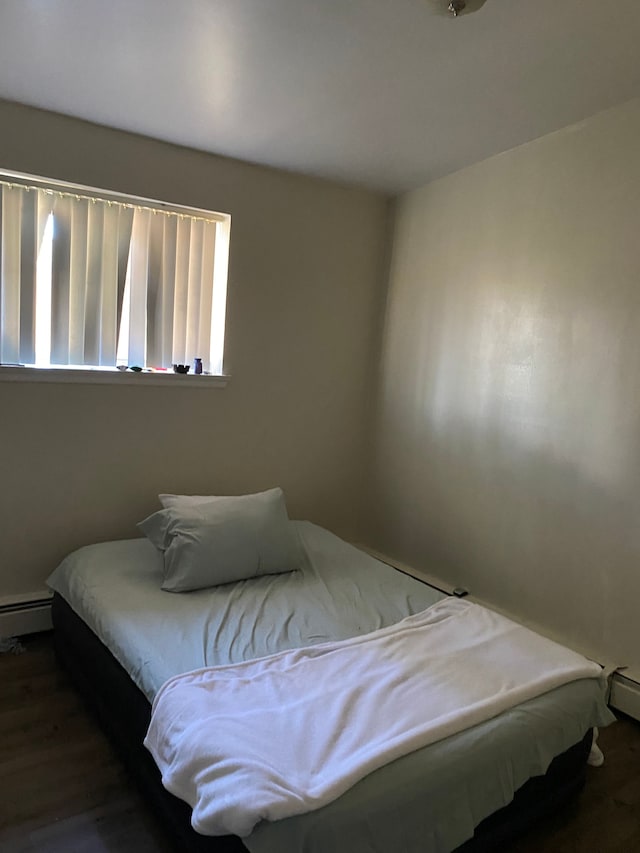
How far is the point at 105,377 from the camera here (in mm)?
2791

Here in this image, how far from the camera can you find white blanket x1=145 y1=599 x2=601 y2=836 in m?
1.32

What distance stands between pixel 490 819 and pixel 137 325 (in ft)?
7.81

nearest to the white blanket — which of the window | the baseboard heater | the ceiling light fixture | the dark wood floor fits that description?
the dark wood floor

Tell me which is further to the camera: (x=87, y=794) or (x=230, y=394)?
(x=230, y=394)

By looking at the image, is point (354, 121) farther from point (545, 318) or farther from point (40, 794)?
point (40, 794)

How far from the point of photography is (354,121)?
2.45m

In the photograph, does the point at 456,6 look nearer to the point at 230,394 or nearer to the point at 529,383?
the point at 529,383

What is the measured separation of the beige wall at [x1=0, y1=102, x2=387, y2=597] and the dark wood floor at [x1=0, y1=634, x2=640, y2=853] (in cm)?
77

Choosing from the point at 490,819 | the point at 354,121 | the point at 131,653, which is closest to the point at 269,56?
the point at 354,121

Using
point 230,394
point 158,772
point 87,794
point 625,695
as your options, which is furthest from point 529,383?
point 87,794

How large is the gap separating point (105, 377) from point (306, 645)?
5.09ft

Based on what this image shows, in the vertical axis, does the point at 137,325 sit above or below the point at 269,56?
below

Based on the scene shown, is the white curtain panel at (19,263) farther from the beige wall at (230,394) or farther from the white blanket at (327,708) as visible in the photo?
the white blanket at (327,708)

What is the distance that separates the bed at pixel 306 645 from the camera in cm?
134
